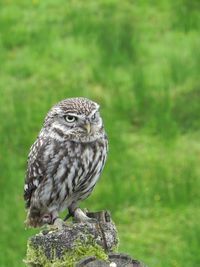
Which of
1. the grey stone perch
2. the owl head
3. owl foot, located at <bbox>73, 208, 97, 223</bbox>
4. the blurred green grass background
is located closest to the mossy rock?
the grey stone perch

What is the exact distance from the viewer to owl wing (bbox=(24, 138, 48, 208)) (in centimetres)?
400

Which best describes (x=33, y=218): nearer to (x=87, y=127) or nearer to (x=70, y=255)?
(x=87, y=127)

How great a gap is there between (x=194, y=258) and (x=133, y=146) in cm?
223

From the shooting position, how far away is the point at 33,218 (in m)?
3.99

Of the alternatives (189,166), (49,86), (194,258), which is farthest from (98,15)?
(194,258)

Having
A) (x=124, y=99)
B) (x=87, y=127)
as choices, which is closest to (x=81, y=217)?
(x=87, y=127)

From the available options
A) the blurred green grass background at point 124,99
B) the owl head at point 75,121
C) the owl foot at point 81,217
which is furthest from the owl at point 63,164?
the blurred green grass background at point 124,99

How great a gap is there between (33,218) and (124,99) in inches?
156

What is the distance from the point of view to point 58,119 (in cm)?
399

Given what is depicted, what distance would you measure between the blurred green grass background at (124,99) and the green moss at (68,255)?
9.01 feet

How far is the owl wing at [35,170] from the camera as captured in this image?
400 centimetres

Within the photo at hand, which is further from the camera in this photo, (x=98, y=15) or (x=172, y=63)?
(x=98, y=15)

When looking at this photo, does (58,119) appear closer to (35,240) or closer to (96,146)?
(96,146)

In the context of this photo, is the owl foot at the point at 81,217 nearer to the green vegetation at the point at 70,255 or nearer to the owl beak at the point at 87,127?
the green vegetation at the point at 70,255
